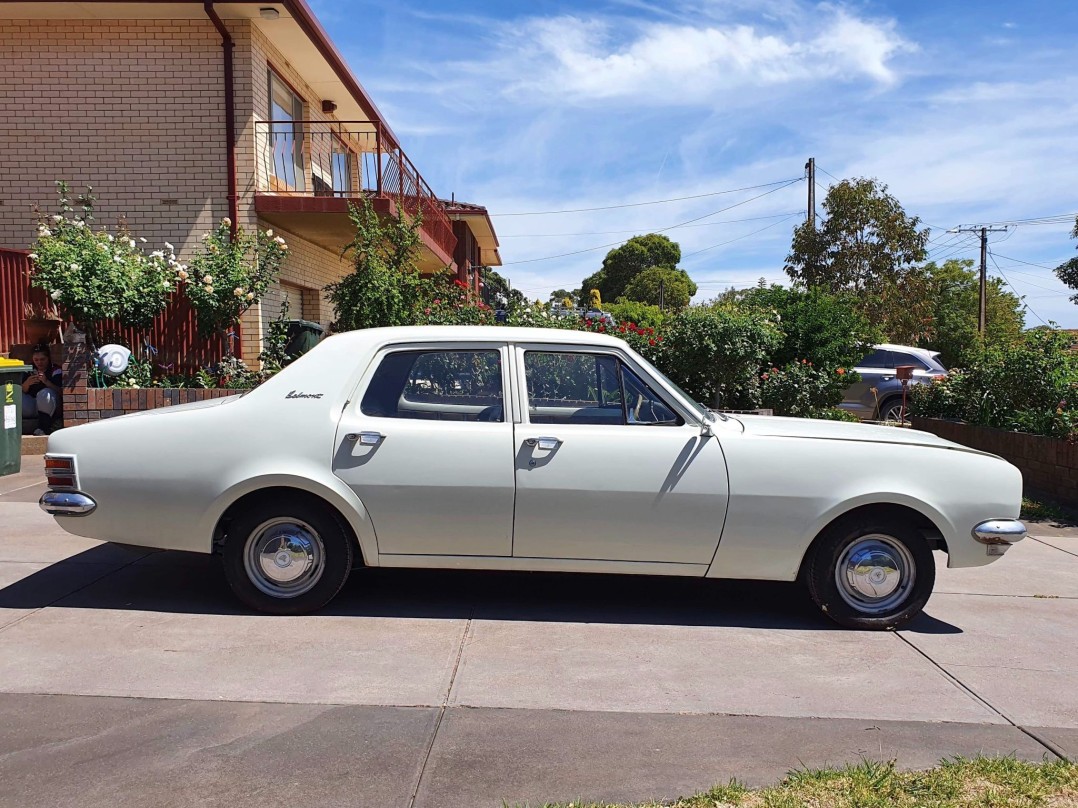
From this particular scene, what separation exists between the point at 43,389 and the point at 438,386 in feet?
24.9

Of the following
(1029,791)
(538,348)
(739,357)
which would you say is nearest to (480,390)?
(538,348)

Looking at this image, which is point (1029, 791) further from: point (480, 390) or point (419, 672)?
point (480, 390)

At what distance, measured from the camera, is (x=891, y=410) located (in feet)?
47.4

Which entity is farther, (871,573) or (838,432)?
(838,432)

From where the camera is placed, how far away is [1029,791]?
3189 mm

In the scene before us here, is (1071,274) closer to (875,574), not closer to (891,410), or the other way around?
(891,410)

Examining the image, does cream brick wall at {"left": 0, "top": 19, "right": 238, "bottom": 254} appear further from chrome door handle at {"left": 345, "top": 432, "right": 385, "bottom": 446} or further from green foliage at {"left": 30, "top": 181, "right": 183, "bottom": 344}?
chrome door handle at {"left": 345, "top": 432, "right": 385, "bottom": 446}

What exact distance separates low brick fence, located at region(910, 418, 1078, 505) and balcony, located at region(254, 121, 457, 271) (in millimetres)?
7899

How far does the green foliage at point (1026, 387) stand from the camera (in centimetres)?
926

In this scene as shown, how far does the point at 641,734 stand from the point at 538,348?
7.32 feet

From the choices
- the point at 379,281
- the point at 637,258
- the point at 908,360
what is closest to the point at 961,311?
the point at 908,360

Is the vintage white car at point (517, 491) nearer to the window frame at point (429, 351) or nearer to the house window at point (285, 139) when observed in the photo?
the window frame at point (429, 351)

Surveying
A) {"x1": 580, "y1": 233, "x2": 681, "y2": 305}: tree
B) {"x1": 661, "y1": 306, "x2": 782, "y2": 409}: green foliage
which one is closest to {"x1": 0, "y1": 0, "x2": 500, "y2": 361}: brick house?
{"x1": 661, "y1": 306, "x2": 782, "y2": 409}: green foliage

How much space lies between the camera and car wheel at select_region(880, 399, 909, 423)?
47.3ft
